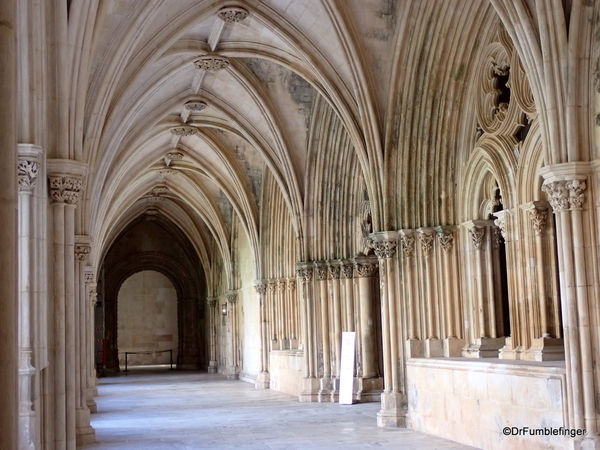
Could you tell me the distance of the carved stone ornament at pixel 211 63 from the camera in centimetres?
1499

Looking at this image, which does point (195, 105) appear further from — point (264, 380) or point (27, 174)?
point (27, 174)

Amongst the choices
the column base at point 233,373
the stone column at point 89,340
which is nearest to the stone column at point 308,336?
the stone column at point 89,340

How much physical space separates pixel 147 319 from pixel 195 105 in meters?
22.9

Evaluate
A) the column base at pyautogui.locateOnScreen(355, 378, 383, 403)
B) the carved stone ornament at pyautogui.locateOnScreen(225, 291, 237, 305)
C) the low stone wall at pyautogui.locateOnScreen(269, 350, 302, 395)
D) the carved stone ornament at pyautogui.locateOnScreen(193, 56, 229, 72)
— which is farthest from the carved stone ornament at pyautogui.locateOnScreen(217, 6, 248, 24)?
the carved stone ornament at pyautogui.locateOnScreen(225, 291, 237, 305)

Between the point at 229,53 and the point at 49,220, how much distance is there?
7.10 m

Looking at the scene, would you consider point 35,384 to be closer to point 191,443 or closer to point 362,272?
point 191,443

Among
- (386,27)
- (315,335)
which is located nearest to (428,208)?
(386,27)

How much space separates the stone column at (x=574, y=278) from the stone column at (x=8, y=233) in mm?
6191

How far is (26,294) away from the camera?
7215mm

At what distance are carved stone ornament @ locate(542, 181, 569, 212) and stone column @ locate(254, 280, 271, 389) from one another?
1438 cm

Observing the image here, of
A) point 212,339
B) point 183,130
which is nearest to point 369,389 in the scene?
point 183,130

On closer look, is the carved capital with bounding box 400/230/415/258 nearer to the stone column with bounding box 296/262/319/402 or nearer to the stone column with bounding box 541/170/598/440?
the stone column with bounding box 541/170/598/440

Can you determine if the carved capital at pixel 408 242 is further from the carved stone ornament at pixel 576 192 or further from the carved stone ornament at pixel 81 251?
the carved stone ornament at pixel 81 251

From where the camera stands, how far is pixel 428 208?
41.6ft
